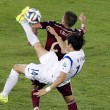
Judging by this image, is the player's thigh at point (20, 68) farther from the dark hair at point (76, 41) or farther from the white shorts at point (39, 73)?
the dark hair at point (76, 41)

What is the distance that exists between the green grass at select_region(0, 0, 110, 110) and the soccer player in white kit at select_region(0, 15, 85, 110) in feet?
6.72

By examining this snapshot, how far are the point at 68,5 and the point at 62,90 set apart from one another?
75.0 ft

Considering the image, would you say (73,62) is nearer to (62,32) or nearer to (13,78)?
(62,32)

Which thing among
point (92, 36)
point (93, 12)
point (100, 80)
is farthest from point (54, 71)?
point (93, 12)

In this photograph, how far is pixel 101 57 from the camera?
838 inches

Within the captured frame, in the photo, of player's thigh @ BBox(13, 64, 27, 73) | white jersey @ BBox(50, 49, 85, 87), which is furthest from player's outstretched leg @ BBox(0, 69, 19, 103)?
white jersey @ BBox(50, 49, 85, 87)

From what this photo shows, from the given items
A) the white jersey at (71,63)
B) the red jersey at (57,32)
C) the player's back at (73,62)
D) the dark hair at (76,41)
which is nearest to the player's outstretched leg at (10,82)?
the red jersey at (57,32)

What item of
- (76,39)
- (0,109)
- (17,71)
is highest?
(76,39)

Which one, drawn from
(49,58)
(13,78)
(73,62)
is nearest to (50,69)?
(49,58)

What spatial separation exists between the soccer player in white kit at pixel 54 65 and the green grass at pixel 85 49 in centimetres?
205

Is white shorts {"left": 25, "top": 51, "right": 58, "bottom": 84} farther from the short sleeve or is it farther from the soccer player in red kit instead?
the short sleeve

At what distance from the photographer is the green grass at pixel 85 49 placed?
14.1 meters

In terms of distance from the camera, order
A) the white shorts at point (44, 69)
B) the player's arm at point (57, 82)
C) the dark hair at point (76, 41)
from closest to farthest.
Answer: the player's arm at point (57, 82), the dark hair at point (76, 41), the white shorts at point (44, 69)

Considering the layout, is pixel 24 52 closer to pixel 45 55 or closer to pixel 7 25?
pixel 7 25
